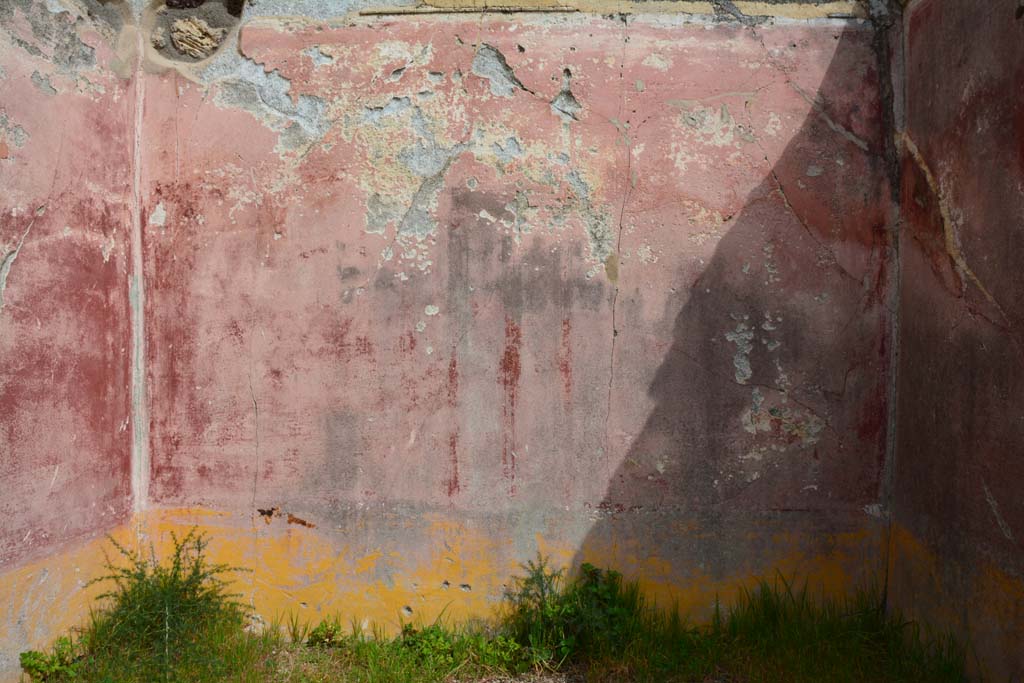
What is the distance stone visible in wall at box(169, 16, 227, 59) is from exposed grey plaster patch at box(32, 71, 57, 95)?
0.57 m

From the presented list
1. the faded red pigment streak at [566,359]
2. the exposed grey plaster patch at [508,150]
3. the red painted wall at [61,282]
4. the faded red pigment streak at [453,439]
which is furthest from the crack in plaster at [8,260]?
the faded red pigment streak at [566,359]

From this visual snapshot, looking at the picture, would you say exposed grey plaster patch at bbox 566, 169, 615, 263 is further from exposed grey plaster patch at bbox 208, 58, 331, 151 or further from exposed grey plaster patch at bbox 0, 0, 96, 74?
exposed grey plaster patch at bbox 0, 0, 96, 74

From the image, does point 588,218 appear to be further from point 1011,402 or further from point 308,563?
point 308,563

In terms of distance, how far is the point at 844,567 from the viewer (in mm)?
2787

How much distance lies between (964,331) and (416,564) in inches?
89.6

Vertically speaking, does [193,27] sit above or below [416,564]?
above

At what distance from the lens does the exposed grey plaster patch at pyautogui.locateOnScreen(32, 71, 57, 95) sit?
7.75 feet

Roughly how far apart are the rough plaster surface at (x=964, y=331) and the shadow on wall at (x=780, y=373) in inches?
5.6

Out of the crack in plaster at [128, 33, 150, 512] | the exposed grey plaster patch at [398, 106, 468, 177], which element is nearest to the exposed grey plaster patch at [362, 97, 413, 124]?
the exposed grey plaster patch at [398, 106, 468, 177]

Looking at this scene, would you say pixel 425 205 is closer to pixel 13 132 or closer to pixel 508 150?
pixel 508 150

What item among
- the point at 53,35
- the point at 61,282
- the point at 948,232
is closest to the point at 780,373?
the point at 948,232

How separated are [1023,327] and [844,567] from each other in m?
1.26

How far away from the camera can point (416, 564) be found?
2793 mm

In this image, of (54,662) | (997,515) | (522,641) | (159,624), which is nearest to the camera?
(997,515)
